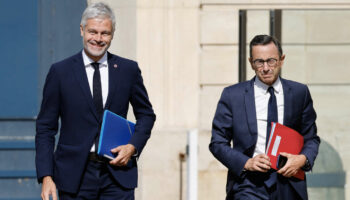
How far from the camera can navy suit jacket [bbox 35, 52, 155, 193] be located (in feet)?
17.1

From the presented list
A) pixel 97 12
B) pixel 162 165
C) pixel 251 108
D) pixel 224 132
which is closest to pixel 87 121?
pixel 97 12

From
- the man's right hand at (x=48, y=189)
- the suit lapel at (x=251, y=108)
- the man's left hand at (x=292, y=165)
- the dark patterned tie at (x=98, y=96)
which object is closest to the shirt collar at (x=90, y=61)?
the dark patterned tie at (x=98, y=96)

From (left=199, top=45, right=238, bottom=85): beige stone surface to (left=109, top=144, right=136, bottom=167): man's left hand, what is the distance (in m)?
3.72

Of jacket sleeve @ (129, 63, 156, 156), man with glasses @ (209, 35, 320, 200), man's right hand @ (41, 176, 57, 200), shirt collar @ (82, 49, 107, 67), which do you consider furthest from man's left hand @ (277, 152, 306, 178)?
man's right hand @ (41, 176, 57, 200)

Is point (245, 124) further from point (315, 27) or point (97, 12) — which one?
point (315, 27)

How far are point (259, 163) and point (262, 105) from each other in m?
0.39

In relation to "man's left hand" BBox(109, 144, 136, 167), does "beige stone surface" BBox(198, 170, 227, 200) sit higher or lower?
lower

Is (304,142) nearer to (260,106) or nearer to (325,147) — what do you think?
(260,106)

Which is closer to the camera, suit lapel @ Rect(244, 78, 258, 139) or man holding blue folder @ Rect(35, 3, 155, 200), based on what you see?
man holding blue folder @ Rect(35, 3, 155, 200)

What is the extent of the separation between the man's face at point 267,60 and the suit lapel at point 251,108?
0.12 metres

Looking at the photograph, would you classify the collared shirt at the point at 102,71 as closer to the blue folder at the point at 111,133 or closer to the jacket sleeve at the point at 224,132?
the blue folder at the point at 111,133

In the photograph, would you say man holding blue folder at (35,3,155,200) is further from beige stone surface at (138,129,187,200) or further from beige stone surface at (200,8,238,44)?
beige stone surface at (200,8,238,44)

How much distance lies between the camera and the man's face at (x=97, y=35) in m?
5.25

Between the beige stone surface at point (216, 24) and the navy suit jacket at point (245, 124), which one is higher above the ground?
the beige stone surface at point (216, 24)
